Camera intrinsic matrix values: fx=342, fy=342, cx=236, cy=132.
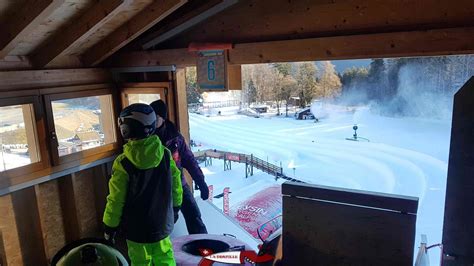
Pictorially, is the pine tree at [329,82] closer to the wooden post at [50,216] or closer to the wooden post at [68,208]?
the wooden post at [68,208]

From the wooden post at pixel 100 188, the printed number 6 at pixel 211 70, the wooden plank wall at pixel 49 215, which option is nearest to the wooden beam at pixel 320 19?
the printed number 6 at pixel 211 70

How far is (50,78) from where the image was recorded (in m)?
3.17

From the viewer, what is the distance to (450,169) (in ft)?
3.60

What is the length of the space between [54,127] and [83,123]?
1.34ft

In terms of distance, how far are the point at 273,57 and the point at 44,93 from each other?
6.92 feet

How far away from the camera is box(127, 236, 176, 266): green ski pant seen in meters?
2.15

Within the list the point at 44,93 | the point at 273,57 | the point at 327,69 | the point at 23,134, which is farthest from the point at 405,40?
the point at 23,134

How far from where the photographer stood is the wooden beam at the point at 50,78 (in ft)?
9.32

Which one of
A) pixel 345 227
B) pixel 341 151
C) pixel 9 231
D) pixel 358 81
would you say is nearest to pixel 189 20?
pixel 358 81

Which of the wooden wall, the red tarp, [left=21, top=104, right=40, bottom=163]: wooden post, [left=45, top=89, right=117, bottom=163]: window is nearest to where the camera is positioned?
the wooden wall

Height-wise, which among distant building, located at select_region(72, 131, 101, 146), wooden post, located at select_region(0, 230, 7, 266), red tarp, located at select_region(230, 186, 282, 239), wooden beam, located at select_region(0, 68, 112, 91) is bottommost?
red tarp, located at select_region(230, 186, 282, 239)

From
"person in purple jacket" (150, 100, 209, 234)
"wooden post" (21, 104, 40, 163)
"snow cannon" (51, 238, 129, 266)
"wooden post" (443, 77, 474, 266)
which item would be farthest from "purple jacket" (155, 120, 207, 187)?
"wooden post" (443, 77, 474, 266)

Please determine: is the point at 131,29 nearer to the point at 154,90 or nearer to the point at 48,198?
the point at 154,90

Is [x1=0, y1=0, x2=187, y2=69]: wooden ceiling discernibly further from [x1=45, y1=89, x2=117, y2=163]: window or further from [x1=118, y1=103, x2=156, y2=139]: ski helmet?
[x1=118, y1=103, x2=156, y2=139]: ski helmet
